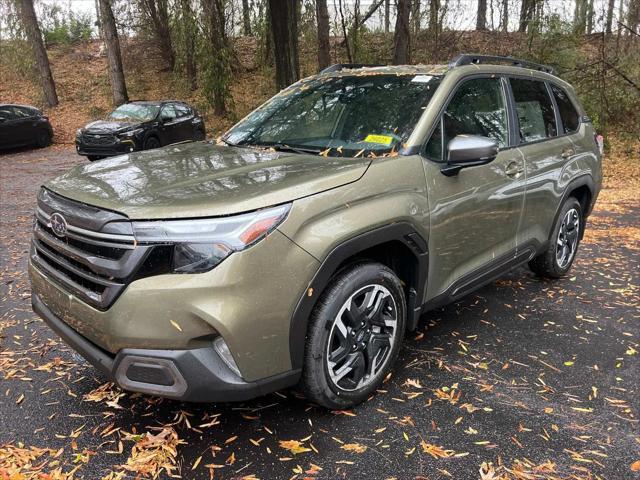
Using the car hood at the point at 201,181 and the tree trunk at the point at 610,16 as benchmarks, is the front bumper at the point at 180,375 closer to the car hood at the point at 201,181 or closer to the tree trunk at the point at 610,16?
the car hood at the point at 201,181

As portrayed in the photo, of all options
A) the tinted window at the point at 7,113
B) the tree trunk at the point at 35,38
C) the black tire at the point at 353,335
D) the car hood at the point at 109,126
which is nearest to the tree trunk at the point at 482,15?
the car hood at the point at 109,126

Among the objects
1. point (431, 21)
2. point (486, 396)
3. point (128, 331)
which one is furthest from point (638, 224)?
point (431, 21)

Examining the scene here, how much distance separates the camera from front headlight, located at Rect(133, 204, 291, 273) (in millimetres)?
2260

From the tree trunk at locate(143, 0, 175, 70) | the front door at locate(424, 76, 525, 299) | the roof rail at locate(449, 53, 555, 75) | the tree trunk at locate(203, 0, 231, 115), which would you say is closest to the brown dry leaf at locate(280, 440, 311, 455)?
the front door at locate(424, 76, 525, 299)

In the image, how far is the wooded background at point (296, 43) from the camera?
14016 mm

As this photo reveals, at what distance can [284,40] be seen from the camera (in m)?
12.7

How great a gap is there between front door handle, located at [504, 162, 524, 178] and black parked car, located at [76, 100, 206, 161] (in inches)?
454

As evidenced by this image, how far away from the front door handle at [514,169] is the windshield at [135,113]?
41.8 ft

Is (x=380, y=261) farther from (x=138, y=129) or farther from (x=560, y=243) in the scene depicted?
(x=138, y=129)

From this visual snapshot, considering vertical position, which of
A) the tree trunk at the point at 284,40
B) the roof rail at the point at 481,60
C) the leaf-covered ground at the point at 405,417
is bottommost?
the leaf-covered ground at the point at 405,417

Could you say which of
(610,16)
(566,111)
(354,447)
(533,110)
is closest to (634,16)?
(610,16)

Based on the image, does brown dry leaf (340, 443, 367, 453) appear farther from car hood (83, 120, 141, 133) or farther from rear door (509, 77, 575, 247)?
car hood (83, 120, 141, 133)

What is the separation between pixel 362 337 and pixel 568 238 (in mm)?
3036

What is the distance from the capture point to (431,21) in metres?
18.2
